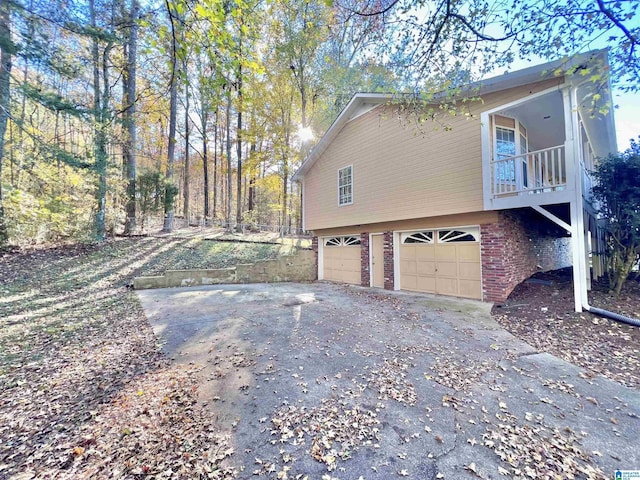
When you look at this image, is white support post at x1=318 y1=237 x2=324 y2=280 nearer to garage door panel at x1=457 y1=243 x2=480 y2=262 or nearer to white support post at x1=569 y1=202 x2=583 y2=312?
garage door panel at x1=457 y1=243 x2=480 y2=262

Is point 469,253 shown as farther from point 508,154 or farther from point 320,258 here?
point 320,258

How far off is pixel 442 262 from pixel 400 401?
20.6ft

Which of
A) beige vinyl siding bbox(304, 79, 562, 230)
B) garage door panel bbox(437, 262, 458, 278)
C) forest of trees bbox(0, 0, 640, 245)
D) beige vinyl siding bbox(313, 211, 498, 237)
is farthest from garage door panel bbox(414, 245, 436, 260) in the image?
forest of trees bbox(0, 0, 640, 245)

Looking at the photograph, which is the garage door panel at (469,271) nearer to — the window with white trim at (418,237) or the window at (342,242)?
the window with white trim at (418,237)

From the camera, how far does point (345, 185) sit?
1127 cm

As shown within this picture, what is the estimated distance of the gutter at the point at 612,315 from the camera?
5.09 metres

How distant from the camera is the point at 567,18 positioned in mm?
3695

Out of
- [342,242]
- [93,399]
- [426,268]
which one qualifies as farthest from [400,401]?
[342,242]

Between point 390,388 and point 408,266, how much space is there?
6.59 m

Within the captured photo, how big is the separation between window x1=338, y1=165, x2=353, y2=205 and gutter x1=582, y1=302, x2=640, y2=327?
7.27 meters

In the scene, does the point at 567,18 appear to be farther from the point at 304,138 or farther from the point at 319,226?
the point at 304,138

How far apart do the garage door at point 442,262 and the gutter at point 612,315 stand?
2184 mm

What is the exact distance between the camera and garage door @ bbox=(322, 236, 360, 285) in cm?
1131

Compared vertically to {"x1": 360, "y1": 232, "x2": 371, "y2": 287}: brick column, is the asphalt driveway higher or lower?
lower
